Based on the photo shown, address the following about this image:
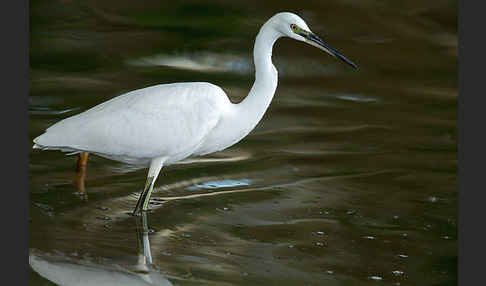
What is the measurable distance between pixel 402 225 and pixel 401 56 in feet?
14.6

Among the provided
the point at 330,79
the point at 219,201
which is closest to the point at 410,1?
the point at 330,79

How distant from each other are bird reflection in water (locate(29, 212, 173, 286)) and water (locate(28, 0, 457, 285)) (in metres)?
0.01

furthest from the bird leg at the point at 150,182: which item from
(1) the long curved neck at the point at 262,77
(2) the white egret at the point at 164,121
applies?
(1) the long curved neck at the point at 262,77

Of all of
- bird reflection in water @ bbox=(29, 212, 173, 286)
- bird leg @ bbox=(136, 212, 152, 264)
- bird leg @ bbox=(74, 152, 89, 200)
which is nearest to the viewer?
bird reflection in water @ bbox=(29, 212, 173, 286)

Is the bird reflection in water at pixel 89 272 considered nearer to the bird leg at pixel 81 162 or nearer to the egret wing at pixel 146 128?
the egret wing at pixel 146 128

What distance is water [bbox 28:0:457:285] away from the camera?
16.8 feet

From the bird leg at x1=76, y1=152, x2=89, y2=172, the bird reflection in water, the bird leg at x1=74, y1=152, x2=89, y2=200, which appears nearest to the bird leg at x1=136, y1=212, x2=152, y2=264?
the bird reflection in water

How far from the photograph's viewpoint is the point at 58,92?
8117 mm

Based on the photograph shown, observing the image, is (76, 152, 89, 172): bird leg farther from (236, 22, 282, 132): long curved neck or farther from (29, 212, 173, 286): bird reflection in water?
(29, 212, 173, 286): bird reflection in water

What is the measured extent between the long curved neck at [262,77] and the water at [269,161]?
0.64m

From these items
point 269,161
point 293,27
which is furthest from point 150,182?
point 269,161

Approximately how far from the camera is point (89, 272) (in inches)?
190

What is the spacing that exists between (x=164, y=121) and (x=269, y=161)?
59.5 inches

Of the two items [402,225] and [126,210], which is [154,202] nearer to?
[126,210]
